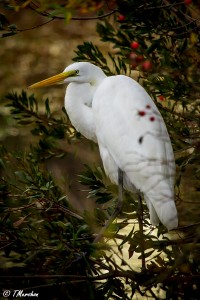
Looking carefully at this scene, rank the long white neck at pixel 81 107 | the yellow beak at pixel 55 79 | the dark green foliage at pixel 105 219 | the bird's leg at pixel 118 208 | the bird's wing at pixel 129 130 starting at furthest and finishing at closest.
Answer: the long white neck at pixel 81 107
the yellow beak at pixel 55 79
the bird's wing at pixel 129 130
the bird's leg at pixel 118 208
the dark green foliage at pixel 105 219

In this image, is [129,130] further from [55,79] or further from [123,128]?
[55,79]

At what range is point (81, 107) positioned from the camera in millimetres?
2914

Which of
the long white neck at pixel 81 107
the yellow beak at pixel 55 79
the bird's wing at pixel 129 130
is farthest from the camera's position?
the long white neck at pixel 81 107

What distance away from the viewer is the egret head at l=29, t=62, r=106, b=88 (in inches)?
109

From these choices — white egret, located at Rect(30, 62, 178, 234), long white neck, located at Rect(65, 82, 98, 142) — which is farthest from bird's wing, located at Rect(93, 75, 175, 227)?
long white neck, located at Rect(65, 82, 98, 142)

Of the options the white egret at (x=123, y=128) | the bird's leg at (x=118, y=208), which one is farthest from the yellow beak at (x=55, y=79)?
the bird's leg at (x=118, y=208)

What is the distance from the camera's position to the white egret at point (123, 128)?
235 cm

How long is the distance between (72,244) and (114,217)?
0.35 metres

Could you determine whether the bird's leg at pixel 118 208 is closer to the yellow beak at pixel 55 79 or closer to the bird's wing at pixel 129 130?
the bird's wing at pixel 129 130

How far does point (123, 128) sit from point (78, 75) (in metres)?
0.38

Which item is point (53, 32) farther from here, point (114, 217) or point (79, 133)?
point (114, 217)

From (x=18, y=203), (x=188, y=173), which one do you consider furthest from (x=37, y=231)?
(x=188, y=173)

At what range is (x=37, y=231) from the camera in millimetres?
2391

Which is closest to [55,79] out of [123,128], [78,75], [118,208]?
[78,75]
